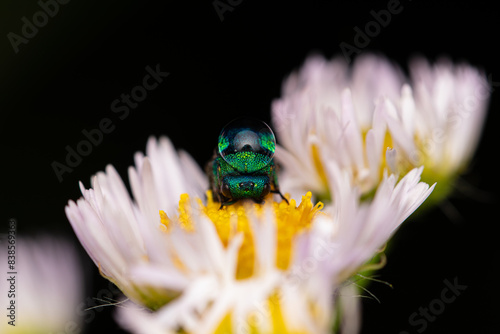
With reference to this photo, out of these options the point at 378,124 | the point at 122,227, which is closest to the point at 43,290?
the point at 122,227

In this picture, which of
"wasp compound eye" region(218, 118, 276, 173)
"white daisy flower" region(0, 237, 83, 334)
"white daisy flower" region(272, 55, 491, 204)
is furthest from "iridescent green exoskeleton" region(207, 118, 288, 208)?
"white daisy flower" region(0, 237, 83, 334)

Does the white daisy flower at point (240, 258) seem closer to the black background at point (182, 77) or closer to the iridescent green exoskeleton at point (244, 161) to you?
the iridescent green exoskeleton at point (244, 161)

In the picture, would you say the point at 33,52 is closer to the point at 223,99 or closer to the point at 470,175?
the point at 223,99

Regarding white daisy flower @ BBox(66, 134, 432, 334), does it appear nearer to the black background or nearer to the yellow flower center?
the yellow flower center

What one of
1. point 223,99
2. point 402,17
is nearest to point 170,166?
point 223,99

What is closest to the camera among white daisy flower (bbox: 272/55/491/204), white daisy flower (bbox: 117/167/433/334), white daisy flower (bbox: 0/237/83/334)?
white daisy flower (bbox: 117/167/433/334)

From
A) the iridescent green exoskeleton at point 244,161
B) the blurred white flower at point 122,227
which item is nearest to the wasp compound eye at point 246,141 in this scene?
the iridescent green exoskeleton at point 244,161

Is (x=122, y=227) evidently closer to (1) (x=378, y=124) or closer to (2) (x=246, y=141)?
(2) (x=246, y=141)
